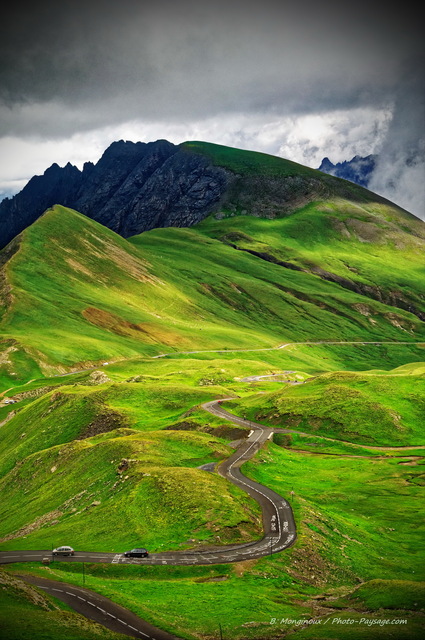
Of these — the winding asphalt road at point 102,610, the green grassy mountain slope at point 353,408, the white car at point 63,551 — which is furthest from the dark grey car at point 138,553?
the green grassy mountain slope at point 353,408

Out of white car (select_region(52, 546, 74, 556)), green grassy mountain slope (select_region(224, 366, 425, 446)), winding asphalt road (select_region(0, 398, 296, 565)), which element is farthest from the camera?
green grassy mountain slope (select_region(224, 366, 425, 446))

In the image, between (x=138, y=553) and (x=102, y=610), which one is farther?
(x=138, y=553)

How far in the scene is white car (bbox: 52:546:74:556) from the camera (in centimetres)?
7088

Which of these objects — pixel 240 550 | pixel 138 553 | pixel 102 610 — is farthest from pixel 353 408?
pixel 102 610

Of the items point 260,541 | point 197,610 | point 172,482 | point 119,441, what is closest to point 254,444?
point 119,441

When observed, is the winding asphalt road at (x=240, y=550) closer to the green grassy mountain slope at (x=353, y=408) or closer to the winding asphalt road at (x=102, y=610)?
the winding asphalt road at (x=102, y=610)

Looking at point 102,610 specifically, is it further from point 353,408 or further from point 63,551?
point 353,408

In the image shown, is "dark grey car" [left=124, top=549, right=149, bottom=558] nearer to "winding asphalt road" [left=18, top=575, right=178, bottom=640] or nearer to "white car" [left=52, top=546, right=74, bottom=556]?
"white car" [left=52, top=546, right=74, bottom=556]

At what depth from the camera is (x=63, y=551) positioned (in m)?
70.9

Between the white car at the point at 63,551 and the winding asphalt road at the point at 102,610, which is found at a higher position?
the winding asphalt road at the point at 102,610

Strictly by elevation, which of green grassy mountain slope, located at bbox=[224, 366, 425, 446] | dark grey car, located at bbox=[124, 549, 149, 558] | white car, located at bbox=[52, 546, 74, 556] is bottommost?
white car, located at bbox=[52, 546, 74, 556]

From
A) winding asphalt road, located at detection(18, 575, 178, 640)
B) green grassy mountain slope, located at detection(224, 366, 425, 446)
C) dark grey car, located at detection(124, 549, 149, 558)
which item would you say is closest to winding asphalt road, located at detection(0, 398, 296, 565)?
dark grey car, located at detection(124, 549, 149, 558)

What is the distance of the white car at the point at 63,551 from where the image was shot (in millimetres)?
70875

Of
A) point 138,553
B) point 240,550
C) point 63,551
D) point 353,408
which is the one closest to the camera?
point 138,553
